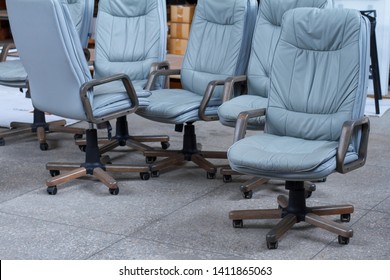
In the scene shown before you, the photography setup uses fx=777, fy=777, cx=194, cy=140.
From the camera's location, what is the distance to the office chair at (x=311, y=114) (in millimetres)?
3363

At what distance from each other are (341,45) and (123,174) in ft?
5.35

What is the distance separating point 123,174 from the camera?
4605mm

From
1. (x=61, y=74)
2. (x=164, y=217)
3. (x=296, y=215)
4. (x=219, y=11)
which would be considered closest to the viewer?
(x=296, y=215)

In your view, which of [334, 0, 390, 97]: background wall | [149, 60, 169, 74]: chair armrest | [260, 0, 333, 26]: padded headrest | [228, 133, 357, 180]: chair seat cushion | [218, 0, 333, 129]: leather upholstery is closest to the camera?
[228, 133, 357, 180]: chair seat cushion

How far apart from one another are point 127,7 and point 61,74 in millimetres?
1180

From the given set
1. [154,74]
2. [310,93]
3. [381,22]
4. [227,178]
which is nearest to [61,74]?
[154,74]

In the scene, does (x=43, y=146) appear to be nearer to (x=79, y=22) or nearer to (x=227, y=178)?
(x=79, y=22)

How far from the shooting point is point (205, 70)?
4.75 metres

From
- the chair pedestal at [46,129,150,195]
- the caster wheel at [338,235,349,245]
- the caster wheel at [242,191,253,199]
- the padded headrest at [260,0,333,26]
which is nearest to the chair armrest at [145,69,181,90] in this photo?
the chair pedestal at [46,129,150,195]

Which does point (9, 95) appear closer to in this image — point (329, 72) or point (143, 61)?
point (143, 61)

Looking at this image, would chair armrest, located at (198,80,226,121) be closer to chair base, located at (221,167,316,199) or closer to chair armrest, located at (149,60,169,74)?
chair base, located at (221,167,316,199)

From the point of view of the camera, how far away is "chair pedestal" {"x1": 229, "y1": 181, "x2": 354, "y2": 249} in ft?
11.4

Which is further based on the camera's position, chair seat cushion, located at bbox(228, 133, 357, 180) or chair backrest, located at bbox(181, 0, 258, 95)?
chair backrest, located at bbox(181, 0, 258, 95)

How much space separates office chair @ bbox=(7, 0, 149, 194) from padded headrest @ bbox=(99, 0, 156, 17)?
34.2 inches
